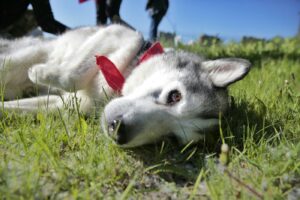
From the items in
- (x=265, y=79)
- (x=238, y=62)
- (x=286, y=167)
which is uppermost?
(x=238, y=62)

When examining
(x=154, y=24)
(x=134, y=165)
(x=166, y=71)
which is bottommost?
(x=154, y=24)

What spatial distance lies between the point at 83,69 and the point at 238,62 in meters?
1.27

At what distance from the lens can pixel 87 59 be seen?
3248 mm

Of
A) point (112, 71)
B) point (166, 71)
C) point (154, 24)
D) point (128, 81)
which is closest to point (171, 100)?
point (166, 71)

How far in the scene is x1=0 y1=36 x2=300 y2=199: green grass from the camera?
1.79 meters

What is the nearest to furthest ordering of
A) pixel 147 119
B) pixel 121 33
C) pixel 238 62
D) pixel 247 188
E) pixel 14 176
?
pixel 14 176
pixel 247 188
pixel 147 119
pixel 238 62
pixel 121 33

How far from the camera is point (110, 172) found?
6.72 feet

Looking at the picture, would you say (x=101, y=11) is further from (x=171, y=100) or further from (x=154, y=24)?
(x=171, y=100)

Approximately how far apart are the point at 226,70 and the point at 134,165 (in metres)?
1.15

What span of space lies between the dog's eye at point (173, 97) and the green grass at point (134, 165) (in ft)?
0.94

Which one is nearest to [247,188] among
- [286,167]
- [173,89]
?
[286,167]

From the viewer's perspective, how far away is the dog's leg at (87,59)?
316 cm

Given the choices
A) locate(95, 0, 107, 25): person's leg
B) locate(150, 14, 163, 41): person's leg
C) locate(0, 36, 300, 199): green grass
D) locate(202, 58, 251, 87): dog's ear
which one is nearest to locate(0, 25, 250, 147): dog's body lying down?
locate(202, 58, 251, 87): dog's ear

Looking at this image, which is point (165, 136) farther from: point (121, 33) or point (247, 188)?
point (121, 33)
